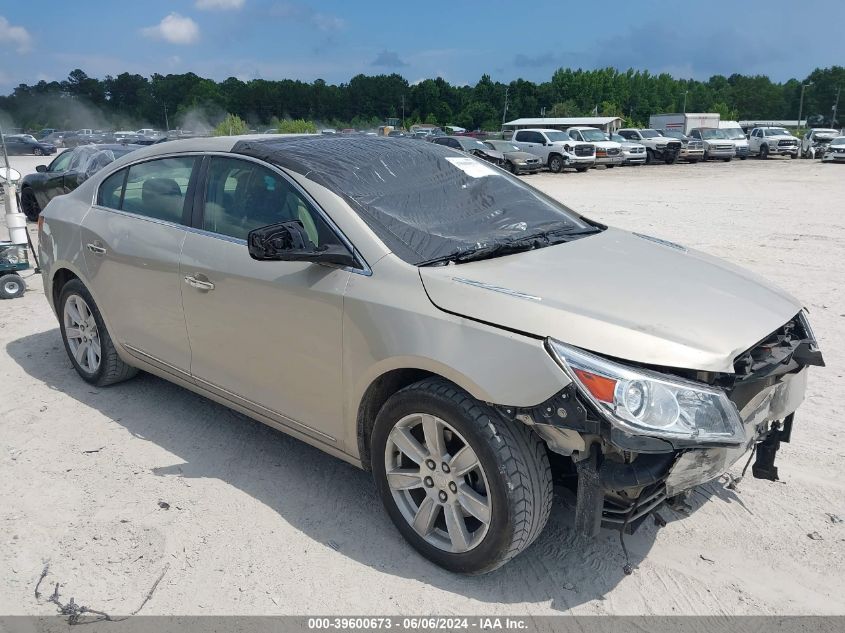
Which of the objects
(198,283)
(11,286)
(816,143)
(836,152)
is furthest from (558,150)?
(198,283)

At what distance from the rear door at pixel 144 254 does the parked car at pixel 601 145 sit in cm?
2954

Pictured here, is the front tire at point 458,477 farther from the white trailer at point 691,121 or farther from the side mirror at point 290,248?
the white trailer at point 691,121

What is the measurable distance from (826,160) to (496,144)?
1746 cm

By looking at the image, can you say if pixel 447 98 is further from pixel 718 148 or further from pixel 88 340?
pixel 88 340

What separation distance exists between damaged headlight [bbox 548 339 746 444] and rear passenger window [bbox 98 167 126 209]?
333 cm

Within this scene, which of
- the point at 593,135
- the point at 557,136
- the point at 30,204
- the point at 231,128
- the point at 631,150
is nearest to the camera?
the point at 30,204

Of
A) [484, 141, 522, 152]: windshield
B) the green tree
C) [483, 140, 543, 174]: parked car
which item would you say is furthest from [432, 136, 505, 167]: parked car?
the green tree

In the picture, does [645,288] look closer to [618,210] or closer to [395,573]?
[395,573]

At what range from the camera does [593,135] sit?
3306cm

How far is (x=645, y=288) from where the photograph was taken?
3006 millimetres

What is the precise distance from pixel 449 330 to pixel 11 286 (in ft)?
22.5

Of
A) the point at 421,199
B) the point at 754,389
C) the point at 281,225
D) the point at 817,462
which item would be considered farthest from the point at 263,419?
the point at 817,462

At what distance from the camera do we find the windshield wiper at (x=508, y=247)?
10.5 ft

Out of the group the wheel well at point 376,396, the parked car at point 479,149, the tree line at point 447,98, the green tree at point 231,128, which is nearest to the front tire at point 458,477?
the wheel well at point 376,396
